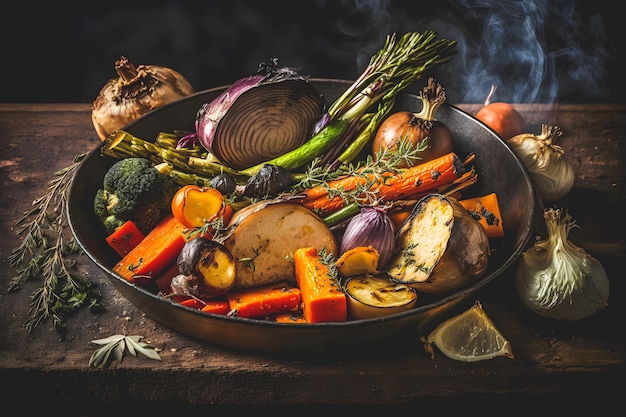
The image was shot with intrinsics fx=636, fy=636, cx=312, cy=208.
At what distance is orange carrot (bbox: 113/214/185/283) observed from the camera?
7.61 feet

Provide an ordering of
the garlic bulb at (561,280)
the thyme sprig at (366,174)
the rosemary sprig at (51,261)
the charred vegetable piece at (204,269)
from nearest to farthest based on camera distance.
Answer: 1. the charred vegetable piece at (204,269)
2. the garlic bulb at (561,280)
3. the rosemary sprig at (51,261)
4. the thyme sprig at (366,174)

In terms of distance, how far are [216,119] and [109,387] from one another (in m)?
1.10

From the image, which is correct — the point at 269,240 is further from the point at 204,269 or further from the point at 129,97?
the point at 129,97

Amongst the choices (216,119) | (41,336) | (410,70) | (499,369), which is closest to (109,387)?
(41,336)

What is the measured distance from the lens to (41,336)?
2236mm

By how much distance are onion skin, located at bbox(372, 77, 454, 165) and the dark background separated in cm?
125

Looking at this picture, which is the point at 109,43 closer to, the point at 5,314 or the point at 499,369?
the point at 5,314

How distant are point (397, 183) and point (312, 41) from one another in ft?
6.87

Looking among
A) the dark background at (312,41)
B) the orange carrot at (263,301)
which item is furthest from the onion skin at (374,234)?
the dark background at (312,41)

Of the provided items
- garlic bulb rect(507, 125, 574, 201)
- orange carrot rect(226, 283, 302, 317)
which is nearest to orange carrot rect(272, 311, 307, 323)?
orange carrot rect(226, 283, 302, 317)

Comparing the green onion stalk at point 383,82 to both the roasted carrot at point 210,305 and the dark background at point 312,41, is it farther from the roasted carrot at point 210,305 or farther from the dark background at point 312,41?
the dark background at point 312,41

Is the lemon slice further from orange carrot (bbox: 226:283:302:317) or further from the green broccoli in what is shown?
the green broccoli

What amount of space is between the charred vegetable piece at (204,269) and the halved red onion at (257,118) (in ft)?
2.07

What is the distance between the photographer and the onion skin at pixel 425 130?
2.66m
